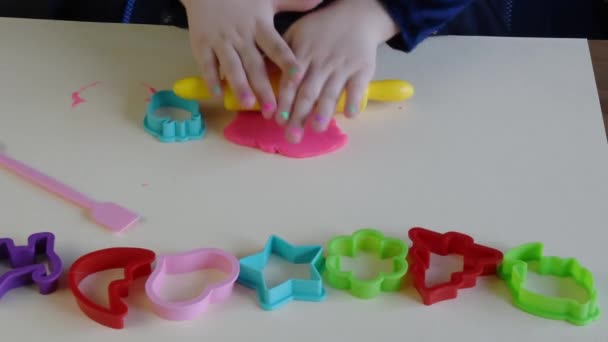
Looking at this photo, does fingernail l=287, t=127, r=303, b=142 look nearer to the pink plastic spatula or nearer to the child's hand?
the child's hand

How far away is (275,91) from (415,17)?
6.8 inches

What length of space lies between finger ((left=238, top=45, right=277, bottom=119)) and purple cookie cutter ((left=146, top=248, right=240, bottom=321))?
156 millimetres

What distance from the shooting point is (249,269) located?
490 millimetres

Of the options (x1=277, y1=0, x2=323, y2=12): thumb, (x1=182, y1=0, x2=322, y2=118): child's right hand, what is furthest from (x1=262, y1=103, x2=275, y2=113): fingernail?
(x1=277, y1=0, x2=323, y2=12): thumb

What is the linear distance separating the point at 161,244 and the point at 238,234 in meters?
0.05

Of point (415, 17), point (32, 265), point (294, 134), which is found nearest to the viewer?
point (32, 265)

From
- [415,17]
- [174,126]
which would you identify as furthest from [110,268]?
[415,17]

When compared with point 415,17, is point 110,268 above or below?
below

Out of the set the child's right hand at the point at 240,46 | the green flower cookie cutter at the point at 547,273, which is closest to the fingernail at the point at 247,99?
the child's right hand at the point at 240,46

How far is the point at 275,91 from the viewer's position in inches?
A: 25.1

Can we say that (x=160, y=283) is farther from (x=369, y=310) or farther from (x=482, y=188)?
(x=482, y=188)

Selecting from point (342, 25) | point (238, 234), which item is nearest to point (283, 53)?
point (342, 25)

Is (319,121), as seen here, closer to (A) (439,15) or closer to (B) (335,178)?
(B) (335,178)

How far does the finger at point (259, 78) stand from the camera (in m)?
0.62
